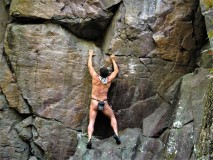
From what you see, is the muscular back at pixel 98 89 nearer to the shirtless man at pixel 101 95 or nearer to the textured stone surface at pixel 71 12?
the shirtless man at pixel 101 95

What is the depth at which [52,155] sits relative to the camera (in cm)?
1150

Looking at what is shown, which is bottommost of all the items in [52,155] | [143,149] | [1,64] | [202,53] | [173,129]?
[52,155]

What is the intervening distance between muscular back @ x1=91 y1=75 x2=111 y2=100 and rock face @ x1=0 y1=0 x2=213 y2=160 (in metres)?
0.43

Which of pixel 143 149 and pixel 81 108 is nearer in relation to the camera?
pixel 143 149

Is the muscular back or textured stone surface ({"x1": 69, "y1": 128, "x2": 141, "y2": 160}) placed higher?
the muscular back

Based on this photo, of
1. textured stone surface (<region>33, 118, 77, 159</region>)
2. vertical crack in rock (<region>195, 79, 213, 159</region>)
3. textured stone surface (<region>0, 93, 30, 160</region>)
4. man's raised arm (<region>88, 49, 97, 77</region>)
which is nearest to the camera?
Answer: vertical crack in rock (<region>195, 79, 213, 159</region>)

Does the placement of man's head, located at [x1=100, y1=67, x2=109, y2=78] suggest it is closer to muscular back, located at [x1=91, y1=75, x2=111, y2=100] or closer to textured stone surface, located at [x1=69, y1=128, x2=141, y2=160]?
muscular back, located at [x1=91, y1=75, x2=111, y2=100]

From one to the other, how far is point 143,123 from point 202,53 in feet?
8.87

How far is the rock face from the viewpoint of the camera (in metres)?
11.5

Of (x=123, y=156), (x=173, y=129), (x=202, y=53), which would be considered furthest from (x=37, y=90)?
(x=202, y=53)

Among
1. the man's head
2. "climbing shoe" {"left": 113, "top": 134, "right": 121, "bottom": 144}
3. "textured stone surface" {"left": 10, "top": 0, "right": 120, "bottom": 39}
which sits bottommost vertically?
"climbing shoe" {"left": 113, "top": 134, "right": 121, "bottom": 144}

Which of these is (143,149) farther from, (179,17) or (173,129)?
(179,17)

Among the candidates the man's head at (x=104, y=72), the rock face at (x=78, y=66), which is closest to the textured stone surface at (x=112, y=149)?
the rock face at (x=78, y=66)

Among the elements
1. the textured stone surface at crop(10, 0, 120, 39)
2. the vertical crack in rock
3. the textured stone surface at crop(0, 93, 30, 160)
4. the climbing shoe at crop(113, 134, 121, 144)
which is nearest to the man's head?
the textured stone surface at crop(10, 0, 120, 39)
